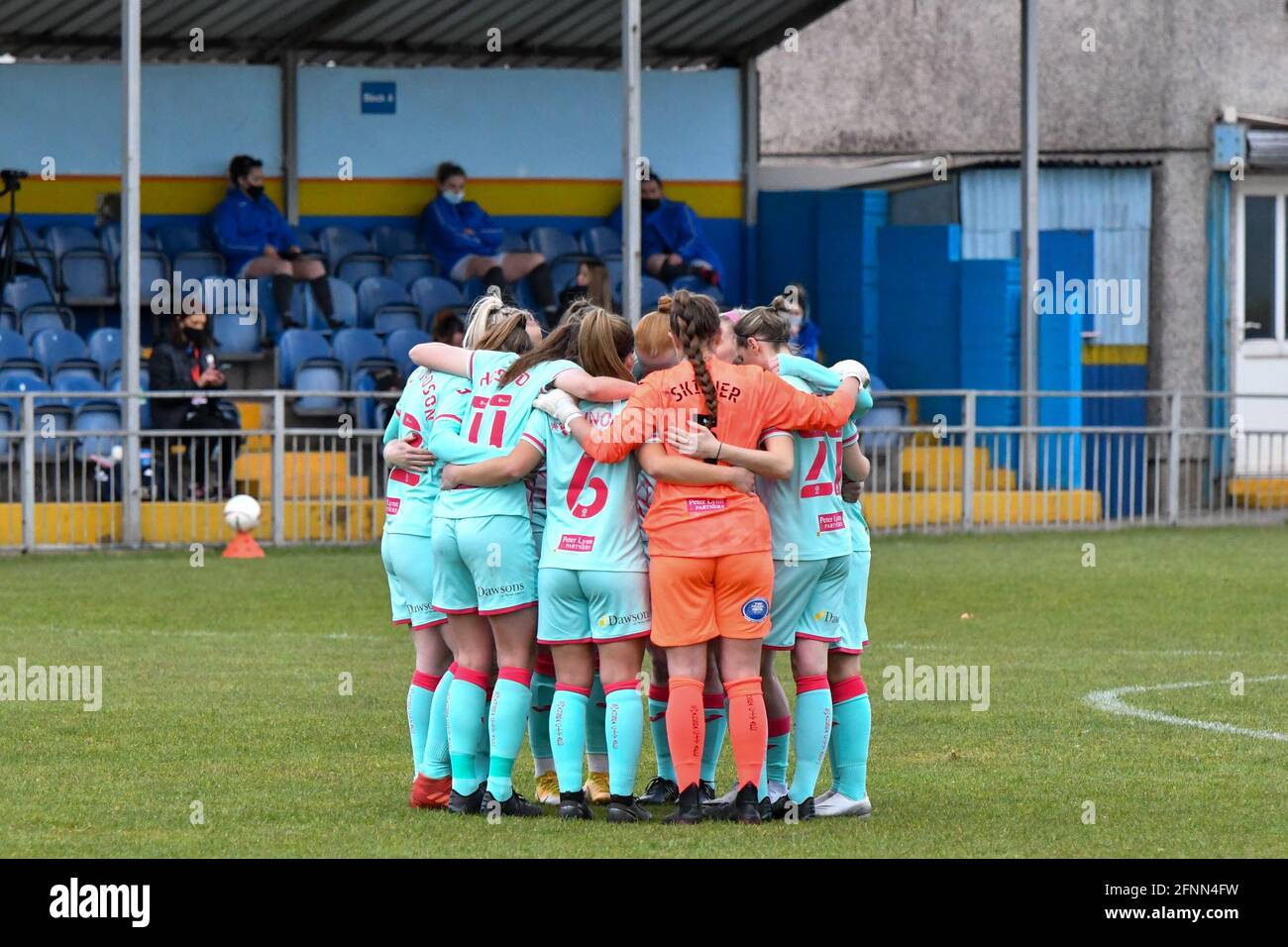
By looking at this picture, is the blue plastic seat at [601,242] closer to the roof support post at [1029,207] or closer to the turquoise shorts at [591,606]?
the roof support post at [1029,207]

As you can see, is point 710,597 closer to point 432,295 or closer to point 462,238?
point 432,295

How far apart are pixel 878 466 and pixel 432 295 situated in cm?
576

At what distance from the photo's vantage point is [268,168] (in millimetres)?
26266

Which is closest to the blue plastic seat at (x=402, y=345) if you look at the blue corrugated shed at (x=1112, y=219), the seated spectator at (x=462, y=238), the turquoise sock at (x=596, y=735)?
the seated spectator at (x=462, y=238)

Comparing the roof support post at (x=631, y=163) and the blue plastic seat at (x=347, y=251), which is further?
the blue plastic seat at (x=347, y=251)

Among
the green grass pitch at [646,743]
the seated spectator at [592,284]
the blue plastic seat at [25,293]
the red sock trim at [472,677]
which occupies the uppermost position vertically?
the seated spectator at [592,284]

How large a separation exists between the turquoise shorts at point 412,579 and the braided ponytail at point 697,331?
1.26 meters

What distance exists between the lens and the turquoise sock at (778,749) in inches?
322

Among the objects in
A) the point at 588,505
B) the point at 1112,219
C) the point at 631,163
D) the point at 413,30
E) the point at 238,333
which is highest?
the point at 413,30

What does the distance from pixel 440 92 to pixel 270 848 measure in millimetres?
20852

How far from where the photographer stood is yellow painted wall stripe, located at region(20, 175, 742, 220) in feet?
82.2

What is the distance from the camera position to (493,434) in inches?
311

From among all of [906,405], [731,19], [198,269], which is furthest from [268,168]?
[906,405]

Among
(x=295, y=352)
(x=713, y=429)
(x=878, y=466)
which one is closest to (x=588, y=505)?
(x=713, y=429)
